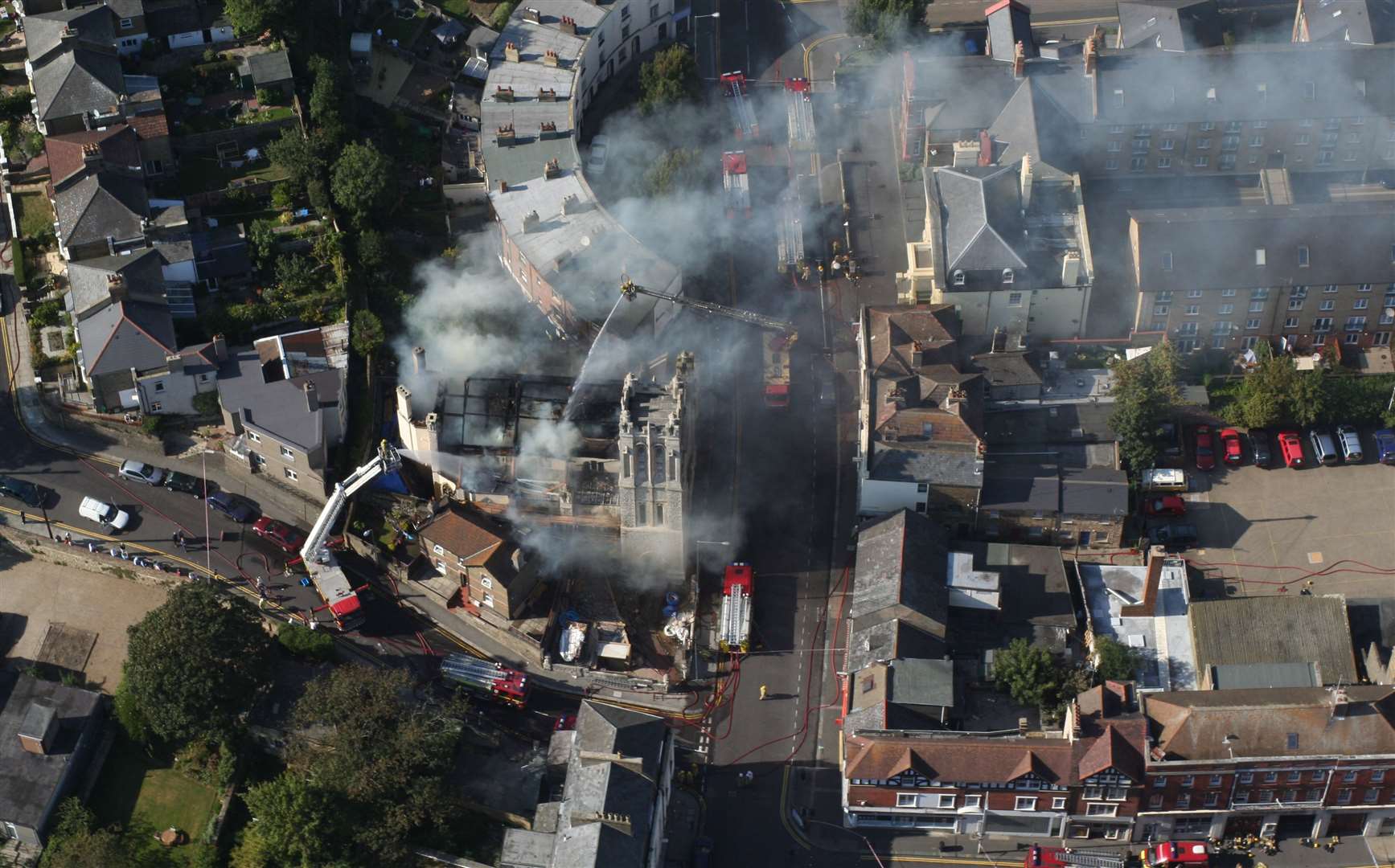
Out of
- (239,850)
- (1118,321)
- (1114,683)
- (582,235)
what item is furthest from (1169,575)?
(239,850)

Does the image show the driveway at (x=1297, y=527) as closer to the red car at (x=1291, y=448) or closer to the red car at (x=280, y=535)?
the red car at (x=1291, y=448)

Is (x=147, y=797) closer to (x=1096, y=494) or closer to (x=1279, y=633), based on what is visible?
(x=1096, y=494)

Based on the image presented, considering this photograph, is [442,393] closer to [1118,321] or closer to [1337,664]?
[1118,321]

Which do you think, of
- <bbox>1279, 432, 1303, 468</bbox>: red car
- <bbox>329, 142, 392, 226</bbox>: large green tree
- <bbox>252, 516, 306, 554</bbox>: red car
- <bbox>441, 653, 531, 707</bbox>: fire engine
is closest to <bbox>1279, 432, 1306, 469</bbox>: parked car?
<bbox>1279, 432, 1303, 468</bbox>: red car

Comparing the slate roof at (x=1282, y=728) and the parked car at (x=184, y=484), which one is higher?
the parked car at (x=184, y=484)

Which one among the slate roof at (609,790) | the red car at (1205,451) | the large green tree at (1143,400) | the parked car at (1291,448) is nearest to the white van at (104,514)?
the slate roof at (609,790)

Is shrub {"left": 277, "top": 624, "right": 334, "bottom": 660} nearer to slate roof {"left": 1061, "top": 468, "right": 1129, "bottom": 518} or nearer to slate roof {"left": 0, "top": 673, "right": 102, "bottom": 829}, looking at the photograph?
slate roof {"left": 0, "top": 673, "right": 102, "bottom": 829}
